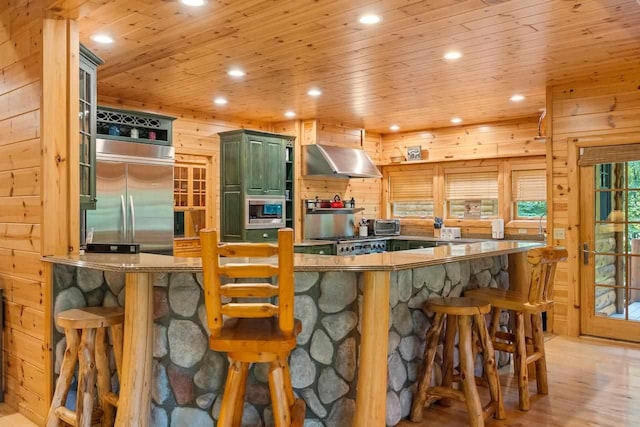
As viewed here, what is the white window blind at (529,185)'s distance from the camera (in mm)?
7113

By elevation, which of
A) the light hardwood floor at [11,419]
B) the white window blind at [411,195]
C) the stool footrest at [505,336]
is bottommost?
the light hardwood floor at [11,419]

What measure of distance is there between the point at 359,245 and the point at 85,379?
4.93 meters

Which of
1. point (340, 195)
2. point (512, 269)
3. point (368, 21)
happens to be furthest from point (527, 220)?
point (368, 21)

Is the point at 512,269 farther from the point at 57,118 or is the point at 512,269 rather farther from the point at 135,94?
the point at 135,94

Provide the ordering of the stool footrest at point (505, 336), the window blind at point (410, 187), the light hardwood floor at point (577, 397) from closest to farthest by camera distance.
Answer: the light hardwood floor at point (577, 397) → the stool footrest at point (505, 336) → the window blind at point (410, 187)

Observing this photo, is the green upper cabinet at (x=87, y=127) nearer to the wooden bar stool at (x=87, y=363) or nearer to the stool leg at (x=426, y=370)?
the wooden bar stool at (x=87, y=363)

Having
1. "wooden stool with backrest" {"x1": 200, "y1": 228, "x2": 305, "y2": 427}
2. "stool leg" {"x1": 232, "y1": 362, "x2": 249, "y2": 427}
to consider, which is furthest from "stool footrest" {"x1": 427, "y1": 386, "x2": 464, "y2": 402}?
"stool leg" {"x1": 232, "y1": 362, "x2": 249, "y2": 427}

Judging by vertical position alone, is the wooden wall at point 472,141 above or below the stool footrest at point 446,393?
above

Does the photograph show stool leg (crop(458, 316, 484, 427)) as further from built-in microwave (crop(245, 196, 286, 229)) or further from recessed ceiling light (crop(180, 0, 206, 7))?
built-in microwave (crop(245, 196, 286, 229))

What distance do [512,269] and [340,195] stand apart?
3.90 m

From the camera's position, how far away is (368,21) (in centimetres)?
A: 358

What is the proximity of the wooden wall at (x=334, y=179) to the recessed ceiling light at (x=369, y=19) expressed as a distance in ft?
12.0

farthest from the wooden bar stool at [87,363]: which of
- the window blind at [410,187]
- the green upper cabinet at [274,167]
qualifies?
the window blind at [410,187]

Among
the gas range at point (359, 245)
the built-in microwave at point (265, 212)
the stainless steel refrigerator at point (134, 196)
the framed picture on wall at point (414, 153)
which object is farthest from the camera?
the framed picture on wall at point (414, 153)
